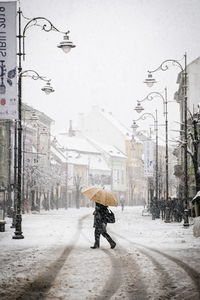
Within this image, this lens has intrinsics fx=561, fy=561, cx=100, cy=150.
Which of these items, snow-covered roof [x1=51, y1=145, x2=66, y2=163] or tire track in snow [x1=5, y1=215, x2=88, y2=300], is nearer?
tire track in snow [x1=5, y1=215, x2=88, y2=300]

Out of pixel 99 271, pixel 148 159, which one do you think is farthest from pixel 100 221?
pixel 148 159

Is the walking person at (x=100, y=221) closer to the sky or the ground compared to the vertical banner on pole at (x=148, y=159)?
closer to the ground

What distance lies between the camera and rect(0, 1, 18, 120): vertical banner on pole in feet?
55.1

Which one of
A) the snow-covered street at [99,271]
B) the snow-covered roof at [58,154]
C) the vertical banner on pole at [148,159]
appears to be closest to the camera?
the snow-covered street at [99,271]

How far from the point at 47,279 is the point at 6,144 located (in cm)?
4520

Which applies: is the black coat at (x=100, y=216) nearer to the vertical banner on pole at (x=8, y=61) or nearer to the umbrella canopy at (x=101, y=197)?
the umbrella canopy at (x=101, y=197)

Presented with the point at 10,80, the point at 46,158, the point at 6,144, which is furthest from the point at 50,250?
the point at 46,158

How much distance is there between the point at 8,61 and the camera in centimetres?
1698

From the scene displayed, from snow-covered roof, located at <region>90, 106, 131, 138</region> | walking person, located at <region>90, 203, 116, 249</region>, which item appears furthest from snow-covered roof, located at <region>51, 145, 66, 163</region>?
walking person, located at <region>90, 203, 116, 249</region>

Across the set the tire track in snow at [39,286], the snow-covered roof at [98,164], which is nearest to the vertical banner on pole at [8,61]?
the tire track in snow at [39,286]

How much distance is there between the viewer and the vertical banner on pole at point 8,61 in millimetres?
16781

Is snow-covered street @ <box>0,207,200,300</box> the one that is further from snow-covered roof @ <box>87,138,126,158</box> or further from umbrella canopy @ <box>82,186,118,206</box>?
snow-covered roof @ <box>87,138,126,158</box>

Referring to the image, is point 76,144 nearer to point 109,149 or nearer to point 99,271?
point 109,149

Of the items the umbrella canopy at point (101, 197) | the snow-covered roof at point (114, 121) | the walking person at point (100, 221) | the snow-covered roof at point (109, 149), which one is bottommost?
the walking person at point (100, 221)
